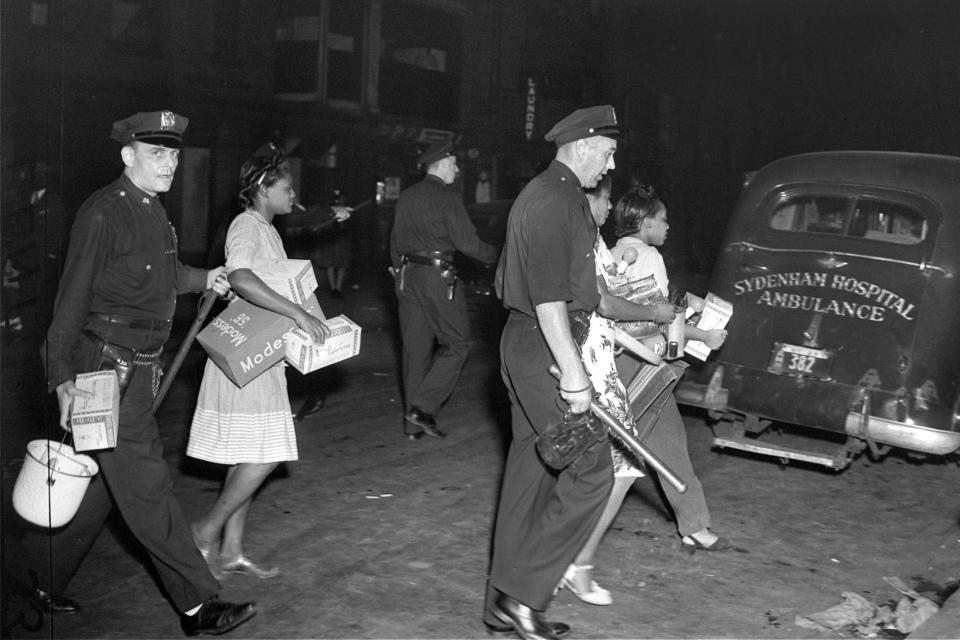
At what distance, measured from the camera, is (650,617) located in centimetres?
452

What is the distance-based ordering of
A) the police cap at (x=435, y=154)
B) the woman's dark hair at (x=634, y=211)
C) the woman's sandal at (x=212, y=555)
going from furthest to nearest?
the police cap at (x=435, y=154)
the woman's dark hair at (x=634, y=211)
the woman's sandal at (x=212, y=555)

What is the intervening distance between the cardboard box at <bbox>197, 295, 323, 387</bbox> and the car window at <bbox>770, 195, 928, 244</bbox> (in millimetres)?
4216

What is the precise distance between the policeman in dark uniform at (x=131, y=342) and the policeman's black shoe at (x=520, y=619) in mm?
1053

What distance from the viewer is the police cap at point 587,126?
13.4 ft

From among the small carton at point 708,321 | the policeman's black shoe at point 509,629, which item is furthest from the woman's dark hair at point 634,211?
the policeman's black shoe at point 509,629

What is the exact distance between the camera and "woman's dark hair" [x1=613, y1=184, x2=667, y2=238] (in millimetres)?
5043

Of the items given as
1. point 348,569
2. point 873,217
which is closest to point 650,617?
point 348,569

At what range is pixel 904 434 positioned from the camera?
6605 mm

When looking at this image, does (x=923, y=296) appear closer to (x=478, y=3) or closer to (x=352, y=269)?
(x=352, y=269)

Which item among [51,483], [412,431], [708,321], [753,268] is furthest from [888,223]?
[51,483]

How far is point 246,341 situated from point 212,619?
1.11m

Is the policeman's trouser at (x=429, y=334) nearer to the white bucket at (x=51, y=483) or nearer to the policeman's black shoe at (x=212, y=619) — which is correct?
the policeman's black shoe at (x=212, y=619)

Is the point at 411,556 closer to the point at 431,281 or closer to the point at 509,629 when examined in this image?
the point at 509,629

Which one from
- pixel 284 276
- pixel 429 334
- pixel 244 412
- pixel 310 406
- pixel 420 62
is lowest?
pixel 310 406
